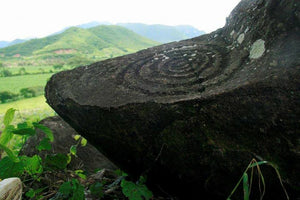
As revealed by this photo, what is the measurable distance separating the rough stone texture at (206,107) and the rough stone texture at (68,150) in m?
1.63

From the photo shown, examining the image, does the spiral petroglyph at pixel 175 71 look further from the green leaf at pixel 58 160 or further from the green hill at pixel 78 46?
the green hill at pixel 78 46

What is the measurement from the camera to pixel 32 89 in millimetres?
34750

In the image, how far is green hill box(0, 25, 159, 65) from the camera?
101m

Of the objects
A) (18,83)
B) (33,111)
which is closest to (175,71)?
(33,111)

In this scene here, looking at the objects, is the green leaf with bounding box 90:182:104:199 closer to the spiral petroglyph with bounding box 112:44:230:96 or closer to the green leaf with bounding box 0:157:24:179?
the green leaf with bounding box 0:157:24:179

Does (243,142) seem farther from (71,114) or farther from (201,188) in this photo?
(71,114)

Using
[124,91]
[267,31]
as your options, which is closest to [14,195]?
[124,91]

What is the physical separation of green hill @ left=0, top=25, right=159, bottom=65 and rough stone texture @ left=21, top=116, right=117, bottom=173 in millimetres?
89402

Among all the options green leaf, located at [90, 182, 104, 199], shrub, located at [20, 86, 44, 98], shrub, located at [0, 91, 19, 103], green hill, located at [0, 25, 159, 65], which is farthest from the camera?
green hill, located at [0, 25, 159, 65]

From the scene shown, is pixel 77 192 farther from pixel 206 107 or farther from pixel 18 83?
pixel 18 83

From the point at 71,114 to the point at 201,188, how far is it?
1758 mm

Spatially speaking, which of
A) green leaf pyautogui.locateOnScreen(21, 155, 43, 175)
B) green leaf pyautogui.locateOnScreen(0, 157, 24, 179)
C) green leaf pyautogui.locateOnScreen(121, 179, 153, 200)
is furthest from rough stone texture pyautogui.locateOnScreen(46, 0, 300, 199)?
green leaf pyautogui.locateOnScreen(0, 157, 24, 179)

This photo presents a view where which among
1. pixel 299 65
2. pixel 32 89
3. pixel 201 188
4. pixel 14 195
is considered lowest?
pixel 32 89

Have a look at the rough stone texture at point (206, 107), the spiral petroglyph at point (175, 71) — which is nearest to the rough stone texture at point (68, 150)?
the rough stone texture at point (206, 107)
